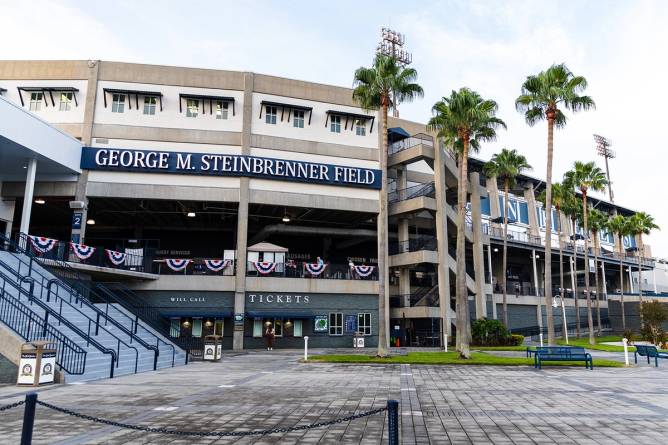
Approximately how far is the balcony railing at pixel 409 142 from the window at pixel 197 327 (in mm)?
21215

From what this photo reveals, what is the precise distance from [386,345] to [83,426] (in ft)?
57.7

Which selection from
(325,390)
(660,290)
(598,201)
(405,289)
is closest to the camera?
(325,390)

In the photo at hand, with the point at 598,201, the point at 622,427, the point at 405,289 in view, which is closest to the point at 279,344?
the point at 405,289

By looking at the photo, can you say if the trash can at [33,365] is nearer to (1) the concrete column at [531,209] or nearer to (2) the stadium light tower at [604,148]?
(1) the concrete column at [531,209]

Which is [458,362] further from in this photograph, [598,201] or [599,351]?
[598,201]

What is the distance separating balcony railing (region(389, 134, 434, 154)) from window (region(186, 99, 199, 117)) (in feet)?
54.5

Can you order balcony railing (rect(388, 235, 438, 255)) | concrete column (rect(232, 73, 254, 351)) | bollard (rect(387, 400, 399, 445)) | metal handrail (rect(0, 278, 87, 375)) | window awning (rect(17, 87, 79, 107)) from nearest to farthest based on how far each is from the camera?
bollard (rect(387, 400, 399, 445)) < metal handrail (rect(0, 278, 87, 375)) < concrete column (rect(232, 73, 254, 351)) < window awning (rect(17, 87, 79, 107)) < balcony railing (rect(388, 235, 438, 255))

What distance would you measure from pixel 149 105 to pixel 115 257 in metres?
12.0

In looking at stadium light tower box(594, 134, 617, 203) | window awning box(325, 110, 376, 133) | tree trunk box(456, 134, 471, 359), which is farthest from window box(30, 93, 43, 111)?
stadium light tower box(594, 134, 617, 203)

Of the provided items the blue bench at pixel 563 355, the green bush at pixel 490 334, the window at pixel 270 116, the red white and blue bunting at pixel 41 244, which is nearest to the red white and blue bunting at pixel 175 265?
the red white and blue bunting at pixel 41 244

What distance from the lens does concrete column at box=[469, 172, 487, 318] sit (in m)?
42.2

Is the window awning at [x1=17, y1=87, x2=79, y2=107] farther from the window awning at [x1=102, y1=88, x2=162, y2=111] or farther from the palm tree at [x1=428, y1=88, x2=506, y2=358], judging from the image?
the palm tree at [x1=428, y1=88, x2=506, y2=358]

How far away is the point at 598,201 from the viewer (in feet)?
249

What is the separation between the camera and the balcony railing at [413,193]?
38469 mm
